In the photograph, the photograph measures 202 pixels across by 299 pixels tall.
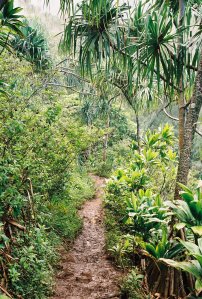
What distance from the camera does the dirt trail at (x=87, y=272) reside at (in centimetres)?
362

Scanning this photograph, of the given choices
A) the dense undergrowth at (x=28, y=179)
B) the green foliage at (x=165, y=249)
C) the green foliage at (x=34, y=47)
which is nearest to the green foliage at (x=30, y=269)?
the dense undergrowth at (x=28, y=179)

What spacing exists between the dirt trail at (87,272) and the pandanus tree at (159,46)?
1511 mm

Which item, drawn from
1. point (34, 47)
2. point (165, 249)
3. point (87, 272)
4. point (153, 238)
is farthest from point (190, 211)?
point (34, 47)

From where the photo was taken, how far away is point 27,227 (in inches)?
136

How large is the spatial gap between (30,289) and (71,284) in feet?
3.16

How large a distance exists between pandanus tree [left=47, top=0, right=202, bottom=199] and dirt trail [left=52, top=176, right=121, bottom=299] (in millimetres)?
1511

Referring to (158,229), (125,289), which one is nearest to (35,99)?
(158,229)

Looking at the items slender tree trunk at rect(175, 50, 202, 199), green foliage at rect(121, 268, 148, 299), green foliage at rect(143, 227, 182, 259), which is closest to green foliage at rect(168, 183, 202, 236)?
green foliage at rect(143, 227, 182, 259)

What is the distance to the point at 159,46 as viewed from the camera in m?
3.83

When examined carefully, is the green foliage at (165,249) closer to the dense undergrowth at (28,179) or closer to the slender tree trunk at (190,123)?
the slender tree trunk at (190,123)

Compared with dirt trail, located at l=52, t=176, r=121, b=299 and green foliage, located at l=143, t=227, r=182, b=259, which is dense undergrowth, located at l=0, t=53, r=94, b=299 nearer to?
dirt trail, located at l=52, t=176, r=121, b=299

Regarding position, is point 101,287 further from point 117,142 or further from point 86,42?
point 117,142

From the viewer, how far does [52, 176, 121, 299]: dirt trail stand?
11.9 ft

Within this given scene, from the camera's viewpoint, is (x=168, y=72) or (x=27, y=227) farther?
(x=168, y=72)
